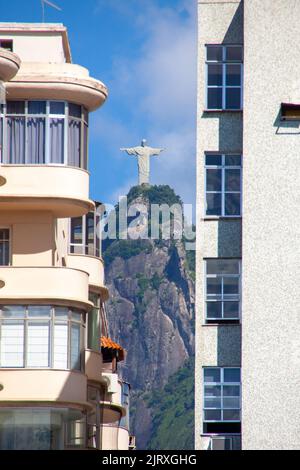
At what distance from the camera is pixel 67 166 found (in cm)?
6638

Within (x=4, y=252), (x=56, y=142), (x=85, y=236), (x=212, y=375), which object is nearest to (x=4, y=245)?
(x=4, y=252)

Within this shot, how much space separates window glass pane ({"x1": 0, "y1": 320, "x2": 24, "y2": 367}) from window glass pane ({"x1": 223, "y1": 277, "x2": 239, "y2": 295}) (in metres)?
7.60

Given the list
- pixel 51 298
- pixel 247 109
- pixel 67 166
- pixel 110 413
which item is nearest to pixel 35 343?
pixel 51 298

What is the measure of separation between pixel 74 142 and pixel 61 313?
22.8ft

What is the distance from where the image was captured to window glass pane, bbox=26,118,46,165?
66.4 m

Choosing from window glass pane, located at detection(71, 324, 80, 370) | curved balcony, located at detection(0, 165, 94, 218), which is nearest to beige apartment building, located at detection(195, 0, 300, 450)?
window glass pane, located at detection(71, 324, 80, 370)

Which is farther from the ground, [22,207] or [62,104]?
[62,104]

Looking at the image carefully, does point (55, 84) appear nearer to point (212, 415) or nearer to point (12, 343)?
point (12, 343)

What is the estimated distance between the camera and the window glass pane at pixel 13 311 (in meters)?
64.1

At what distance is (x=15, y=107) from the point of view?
66.5m

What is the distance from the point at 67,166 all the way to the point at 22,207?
7.63 feet

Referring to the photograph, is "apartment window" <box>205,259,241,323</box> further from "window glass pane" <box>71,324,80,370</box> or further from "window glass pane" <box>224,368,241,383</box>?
"window glass pane" <box>71,324,80,370</box>
